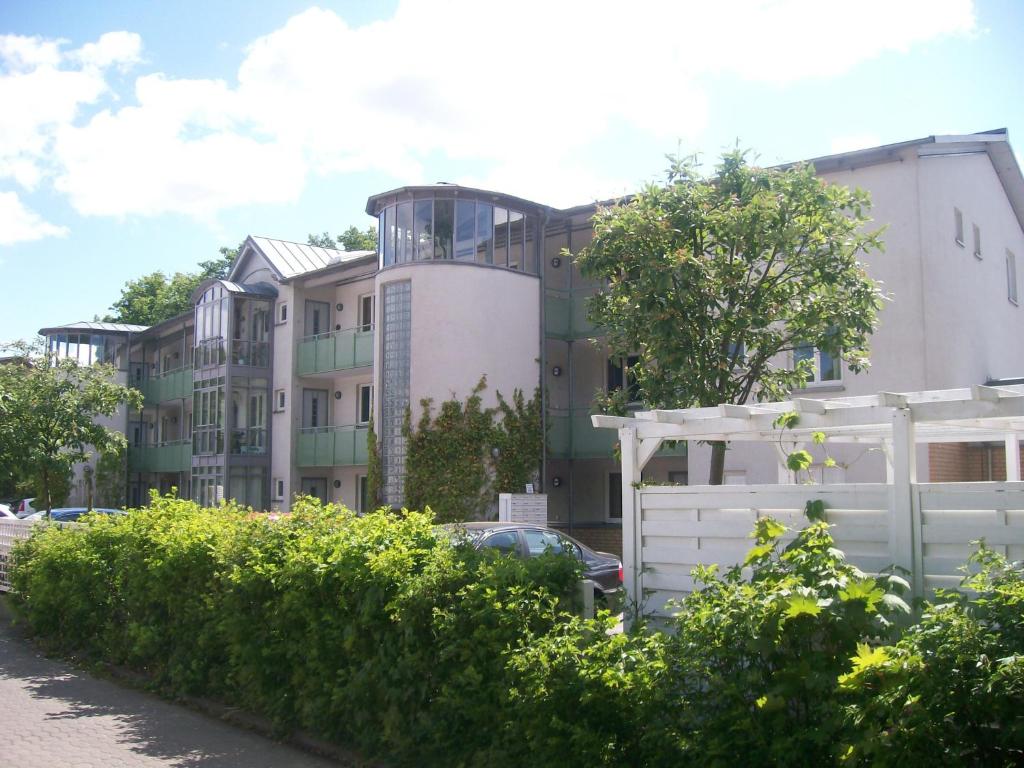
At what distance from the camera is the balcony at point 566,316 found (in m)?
26.9

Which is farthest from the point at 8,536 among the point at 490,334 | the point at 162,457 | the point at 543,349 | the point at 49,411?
the point at 162,457

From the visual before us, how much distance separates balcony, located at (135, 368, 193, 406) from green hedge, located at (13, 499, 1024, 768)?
96.5ft

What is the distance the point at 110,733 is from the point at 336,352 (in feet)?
74.1

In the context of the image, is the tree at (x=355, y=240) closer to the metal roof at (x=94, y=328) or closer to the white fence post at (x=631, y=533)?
the metal roof at (x=94, y=328)

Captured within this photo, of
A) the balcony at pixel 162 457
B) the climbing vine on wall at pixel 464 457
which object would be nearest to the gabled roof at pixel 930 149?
the climbing vine on wall at pixel 464 457

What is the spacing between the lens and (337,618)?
7.72 meters

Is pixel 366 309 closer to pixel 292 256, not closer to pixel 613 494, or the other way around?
pixel 292 256

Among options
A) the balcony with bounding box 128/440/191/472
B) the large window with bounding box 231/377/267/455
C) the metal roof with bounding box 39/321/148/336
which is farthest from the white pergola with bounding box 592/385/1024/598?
the metal roof with bounding box 39/321/148/336

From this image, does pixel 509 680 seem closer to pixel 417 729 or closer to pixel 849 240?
pixel 417 729

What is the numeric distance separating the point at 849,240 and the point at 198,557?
25.9 ft

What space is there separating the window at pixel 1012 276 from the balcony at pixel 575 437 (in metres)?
10.1

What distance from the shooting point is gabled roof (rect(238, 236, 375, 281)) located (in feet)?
112

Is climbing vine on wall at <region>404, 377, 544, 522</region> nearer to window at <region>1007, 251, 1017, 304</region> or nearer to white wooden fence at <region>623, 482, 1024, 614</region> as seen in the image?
window at <region>1007, 251, 1017, 304</region>

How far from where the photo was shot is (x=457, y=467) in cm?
2417
